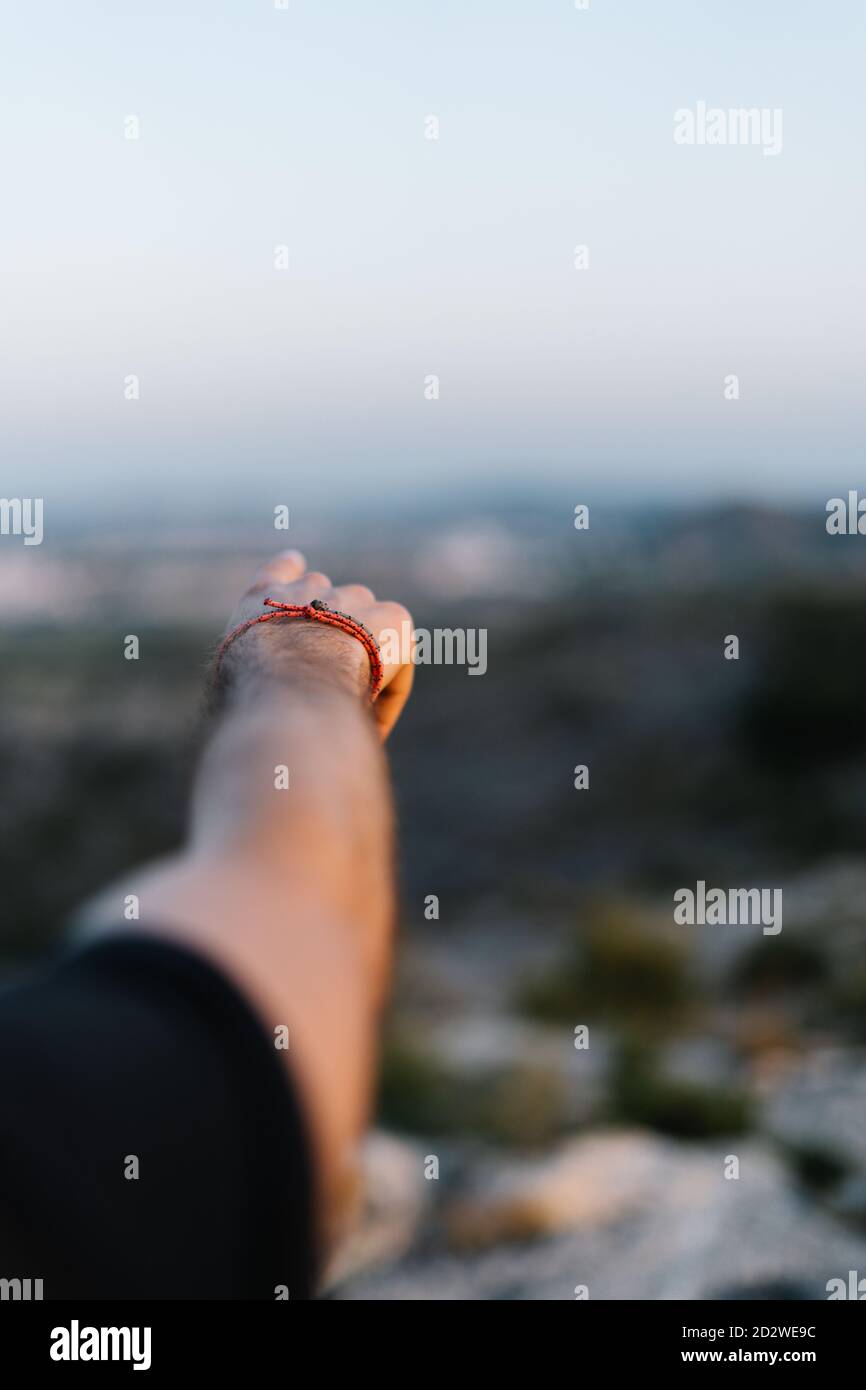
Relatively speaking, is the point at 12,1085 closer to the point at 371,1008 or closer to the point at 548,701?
the point at 371,1008

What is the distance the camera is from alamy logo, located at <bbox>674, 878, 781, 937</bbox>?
969 cm

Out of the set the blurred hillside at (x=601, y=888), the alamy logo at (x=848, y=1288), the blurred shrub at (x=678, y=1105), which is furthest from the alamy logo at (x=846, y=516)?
the alamy logo at (x=848, y=1288)

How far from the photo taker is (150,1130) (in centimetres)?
74

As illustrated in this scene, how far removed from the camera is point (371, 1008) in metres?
0.84

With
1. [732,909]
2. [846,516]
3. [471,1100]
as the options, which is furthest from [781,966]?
[471,1100]

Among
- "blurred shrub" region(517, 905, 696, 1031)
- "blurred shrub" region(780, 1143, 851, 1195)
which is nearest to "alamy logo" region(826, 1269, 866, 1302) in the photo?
"blurred shrub" region(780, 1143, 851, 1195)

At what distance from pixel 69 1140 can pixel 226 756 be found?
30 cm

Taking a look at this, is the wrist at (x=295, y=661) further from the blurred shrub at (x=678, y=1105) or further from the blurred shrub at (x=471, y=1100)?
the blurred shrub at (x=678, y=1105)

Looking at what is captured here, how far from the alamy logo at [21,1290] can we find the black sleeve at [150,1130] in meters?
0.03

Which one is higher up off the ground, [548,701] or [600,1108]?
[548,701]

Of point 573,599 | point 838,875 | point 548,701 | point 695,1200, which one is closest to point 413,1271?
point 695,1200

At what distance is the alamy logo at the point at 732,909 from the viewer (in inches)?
381

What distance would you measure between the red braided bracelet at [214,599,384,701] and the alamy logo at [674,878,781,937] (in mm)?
8292

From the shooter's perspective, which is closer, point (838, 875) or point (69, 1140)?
point (69, 1140)
